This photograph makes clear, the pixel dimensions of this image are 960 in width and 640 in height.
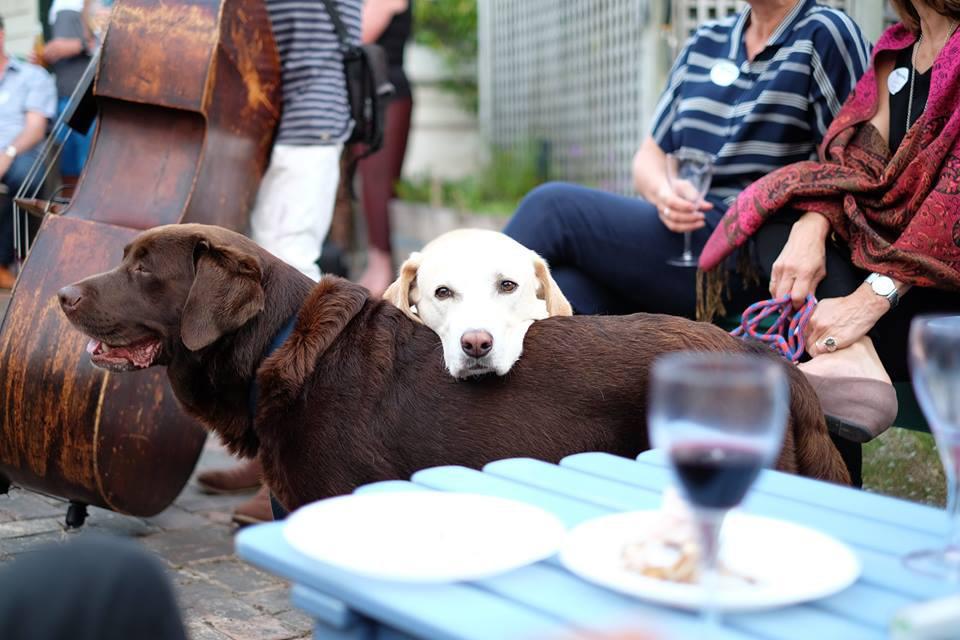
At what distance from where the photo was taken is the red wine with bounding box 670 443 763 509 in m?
1.13

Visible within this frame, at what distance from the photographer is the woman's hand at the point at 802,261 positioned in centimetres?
313

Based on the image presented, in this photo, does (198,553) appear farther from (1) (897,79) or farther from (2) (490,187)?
(2) (490,187)

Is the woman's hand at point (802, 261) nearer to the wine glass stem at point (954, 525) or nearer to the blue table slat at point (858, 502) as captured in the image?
the blue table slat at point (858, 502)

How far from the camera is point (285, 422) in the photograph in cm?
270

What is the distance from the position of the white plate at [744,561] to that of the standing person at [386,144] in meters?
5.52

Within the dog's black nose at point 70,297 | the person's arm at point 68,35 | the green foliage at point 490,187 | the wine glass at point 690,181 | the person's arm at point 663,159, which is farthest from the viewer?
the green foliage at point 490,187

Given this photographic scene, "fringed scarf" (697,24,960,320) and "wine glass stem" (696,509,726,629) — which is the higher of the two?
"fringed scarf" (697,24,960,320)

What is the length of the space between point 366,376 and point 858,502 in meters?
1.26

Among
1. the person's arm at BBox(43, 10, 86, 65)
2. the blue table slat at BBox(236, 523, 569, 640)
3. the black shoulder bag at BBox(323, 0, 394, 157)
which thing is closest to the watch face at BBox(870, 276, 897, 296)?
the blue table slat at BBox(236, 523, 569, 640)

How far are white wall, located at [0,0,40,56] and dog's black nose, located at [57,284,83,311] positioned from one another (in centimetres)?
1088

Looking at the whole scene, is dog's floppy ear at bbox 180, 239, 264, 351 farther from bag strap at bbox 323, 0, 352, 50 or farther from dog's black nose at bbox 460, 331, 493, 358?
bag strap at bbox 323, 0, 352, 50

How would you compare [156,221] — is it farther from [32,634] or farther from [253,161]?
[32,634]

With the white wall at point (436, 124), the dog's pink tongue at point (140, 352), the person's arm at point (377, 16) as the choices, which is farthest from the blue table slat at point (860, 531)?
the white wall at point (436, 124)

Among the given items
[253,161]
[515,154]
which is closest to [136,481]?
[253,161]
